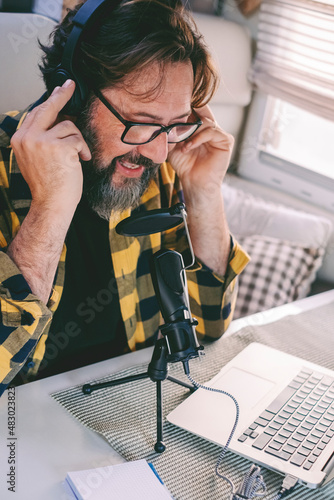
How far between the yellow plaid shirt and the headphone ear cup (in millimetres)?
155

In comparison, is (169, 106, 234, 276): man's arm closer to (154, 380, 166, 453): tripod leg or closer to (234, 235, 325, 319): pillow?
(154, 380, 166, 453): tripod leg

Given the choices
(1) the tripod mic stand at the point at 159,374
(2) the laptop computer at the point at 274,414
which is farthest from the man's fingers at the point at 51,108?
(2) the laptop computer at the point at 274,414

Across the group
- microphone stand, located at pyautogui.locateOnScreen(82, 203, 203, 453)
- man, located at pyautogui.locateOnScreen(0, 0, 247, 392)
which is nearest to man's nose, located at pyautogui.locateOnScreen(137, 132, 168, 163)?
man, located at pyautogui.locateOnScreen(0, 0, 247, 392)

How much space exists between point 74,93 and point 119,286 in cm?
45

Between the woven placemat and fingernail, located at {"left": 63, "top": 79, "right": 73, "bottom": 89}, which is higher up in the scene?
fingernail, located at {"left": 63, "top": 79, "right": 73, "bottom": 89}

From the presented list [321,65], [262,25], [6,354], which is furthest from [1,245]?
[262,25]

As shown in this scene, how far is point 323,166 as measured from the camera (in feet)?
7.22

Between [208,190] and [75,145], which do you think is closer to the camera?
[75,145]

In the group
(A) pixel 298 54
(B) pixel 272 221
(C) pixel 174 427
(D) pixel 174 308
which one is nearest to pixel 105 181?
(D) pixel 174 308

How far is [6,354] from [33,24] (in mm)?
893

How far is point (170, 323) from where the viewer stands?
3.07 ft

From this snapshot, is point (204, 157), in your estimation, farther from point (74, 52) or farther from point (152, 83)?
point (74, 52)

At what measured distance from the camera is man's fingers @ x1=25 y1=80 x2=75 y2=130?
1033 mm

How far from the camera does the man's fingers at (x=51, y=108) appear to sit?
1.03 meters
